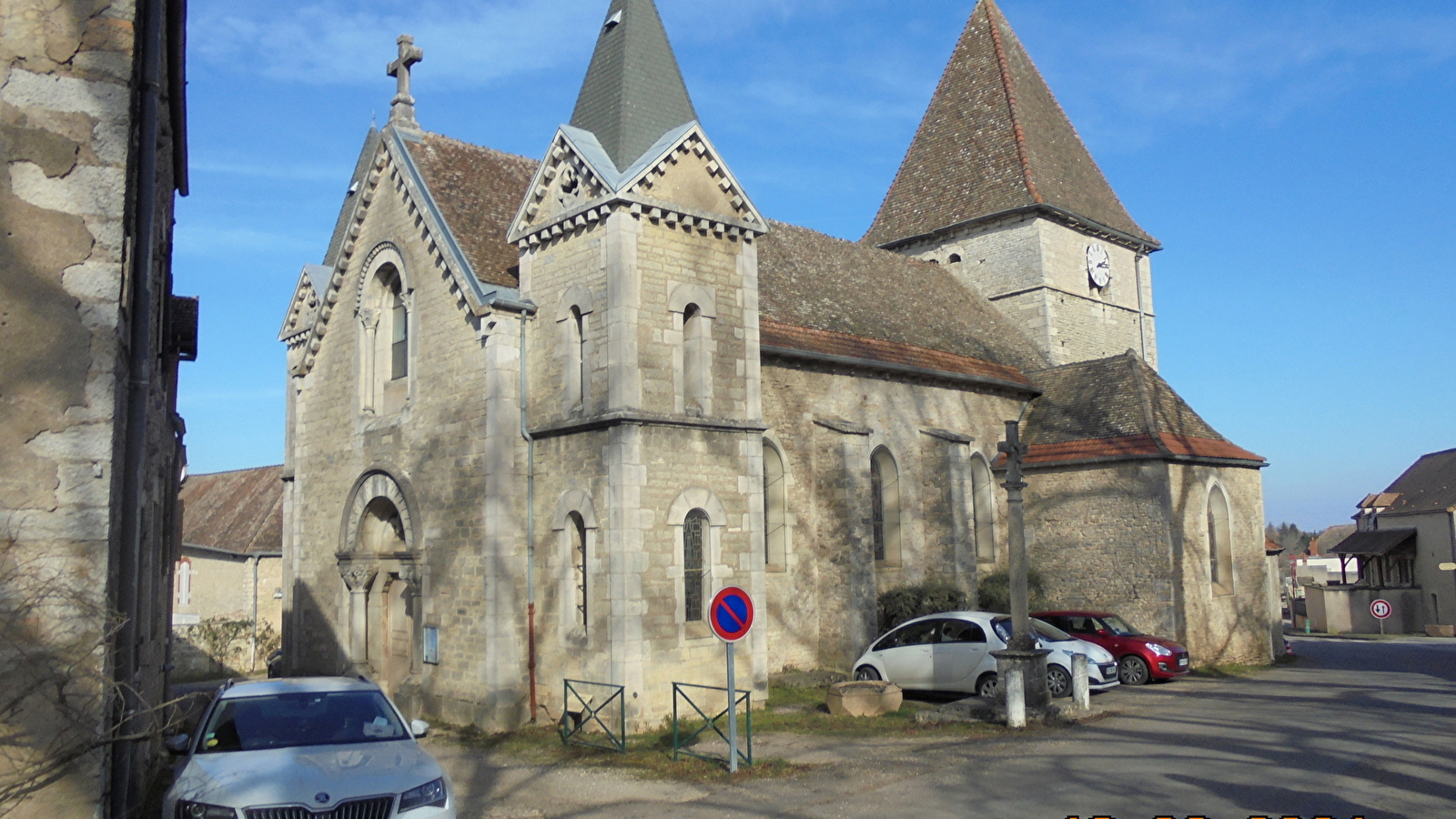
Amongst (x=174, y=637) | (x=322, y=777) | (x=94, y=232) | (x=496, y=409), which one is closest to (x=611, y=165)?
(x=496, y=409)

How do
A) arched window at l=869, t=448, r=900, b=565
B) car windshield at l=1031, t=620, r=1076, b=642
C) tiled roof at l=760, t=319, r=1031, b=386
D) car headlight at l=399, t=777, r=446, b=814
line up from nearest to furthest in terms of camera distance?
car headlight at l=399, t=777, r=446, b=814, car windshield at l=1031, t=620, r=1076, b=642, tiled roof at l=760, t=319, r=1031, b=386, arched window at l=869, t=448, r=900, b=565

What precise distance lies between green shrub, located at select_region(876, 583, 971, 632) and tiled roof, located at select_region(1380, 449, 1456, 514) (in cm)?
3480

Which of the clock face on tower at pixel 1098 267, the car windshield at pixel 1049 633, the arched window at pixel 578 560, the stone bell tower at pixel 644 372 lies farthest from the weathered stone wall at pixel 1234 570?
the arched window at pixel 578 560

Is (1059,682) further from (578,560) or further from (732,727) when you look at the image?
(578,560)

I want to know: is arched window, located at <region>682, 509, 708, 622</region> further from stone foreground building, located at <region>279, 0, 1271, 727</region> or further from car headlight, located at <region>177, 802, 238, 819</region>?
car headlight, located at <region>177, 802, 238, 819</region>

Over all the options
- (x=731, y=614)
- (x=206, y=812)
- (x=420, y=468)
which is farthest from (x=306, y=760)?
(x=420, y=468)

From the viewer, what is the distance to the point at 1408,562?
4816 cm

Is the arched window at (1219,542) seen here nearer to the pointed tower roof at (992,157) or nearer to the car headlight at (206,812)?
the pointed tower roof at (992,157)

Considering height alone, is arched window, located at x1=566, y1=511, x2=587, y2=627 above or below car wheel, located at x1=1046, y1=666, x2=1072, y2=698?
above

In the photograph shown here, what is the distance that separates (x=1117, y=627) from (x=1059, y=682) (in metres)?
3.32

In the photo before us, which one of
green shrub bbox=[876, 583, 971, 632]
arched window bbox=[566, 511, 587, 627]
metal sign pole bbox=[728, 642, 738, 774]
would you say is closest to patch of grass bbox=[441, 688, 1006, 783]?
metal sign pole bbox=[728, 642, 738, 774]

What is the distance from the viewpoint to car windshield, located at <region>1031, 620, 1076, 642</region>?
17.2 metres

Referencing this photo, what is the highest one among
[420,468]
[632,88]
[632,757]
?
[632,88]

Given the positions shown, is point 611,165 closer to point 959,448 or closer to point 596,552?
Answer: point 596,552
